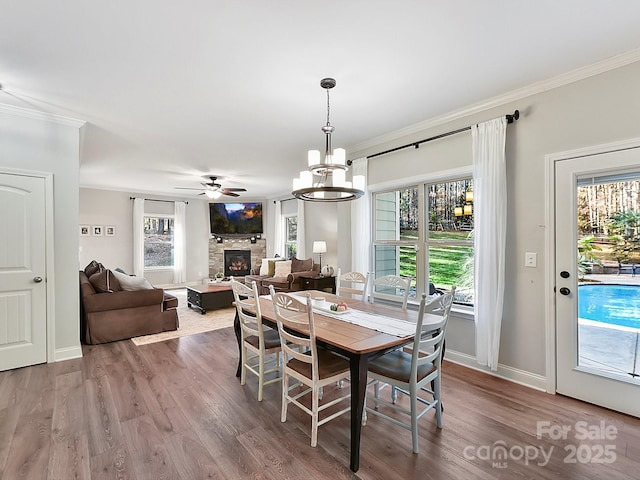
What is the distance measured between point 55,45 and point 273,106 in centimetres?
176

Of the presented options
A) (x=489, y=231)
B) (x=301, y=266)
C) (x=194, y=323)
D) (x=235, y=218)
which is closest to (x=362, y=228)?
(x=489, y=231)

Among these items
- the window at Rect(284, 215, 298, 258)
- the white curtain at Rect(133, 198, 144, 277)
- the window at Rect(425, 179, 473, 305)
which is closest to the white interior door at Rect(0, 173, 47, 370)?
the window at Rect(425, 179, 473, 305)

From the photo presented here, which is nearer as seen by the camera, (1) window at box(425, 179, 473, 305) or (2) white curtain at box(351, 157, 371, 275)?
(1) window at box(425, 179, 473, 305)

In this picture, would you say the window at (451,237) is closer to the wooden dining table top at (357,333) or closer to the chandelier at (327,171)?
the wooden dining table top at (357,333)

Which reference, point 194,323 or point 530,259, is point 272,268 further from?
point 530,259

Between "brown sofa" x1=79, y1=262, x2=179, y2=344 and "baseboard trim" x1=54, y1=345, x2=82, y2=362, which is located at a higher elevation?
"brown sofa" x1=79, y1=262, x2=179, y2=344

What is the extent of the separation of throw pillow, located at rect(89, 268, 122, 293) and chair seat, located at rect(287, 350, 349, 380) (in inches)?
129

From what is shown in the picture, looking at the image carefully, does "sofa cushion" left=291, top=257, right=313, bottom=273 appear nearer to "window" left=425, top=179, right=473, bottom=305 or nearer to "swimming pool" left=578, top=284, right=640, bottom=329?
"window" left=425, top=179, right=473, bottom=305

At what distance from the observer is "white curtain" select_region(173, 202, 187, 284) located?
8828 mm

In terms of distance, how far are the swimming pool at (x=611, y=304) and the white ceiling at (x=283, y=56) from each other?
1.84 m

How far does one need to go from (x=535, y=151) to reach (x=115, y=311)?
532 centimetres

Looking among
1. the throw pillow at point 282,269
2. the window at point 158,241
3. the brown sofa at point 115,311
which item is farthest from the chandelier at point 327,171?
the window at point 158,241

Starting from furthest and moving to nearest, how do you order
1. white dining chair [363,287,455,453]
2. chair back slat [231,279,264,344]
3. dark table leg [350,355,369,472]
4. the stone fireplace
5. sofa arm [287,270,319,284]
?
Answer: 1. the stone fireplace
2. sofa arm [287,270,319,284]
3. chair back slat [231,279,264,344]
4. white dining chair [363,287,455,453]
5. dark table leg [350,355,369,472]

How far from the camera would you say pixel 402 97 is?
3.08 meters
